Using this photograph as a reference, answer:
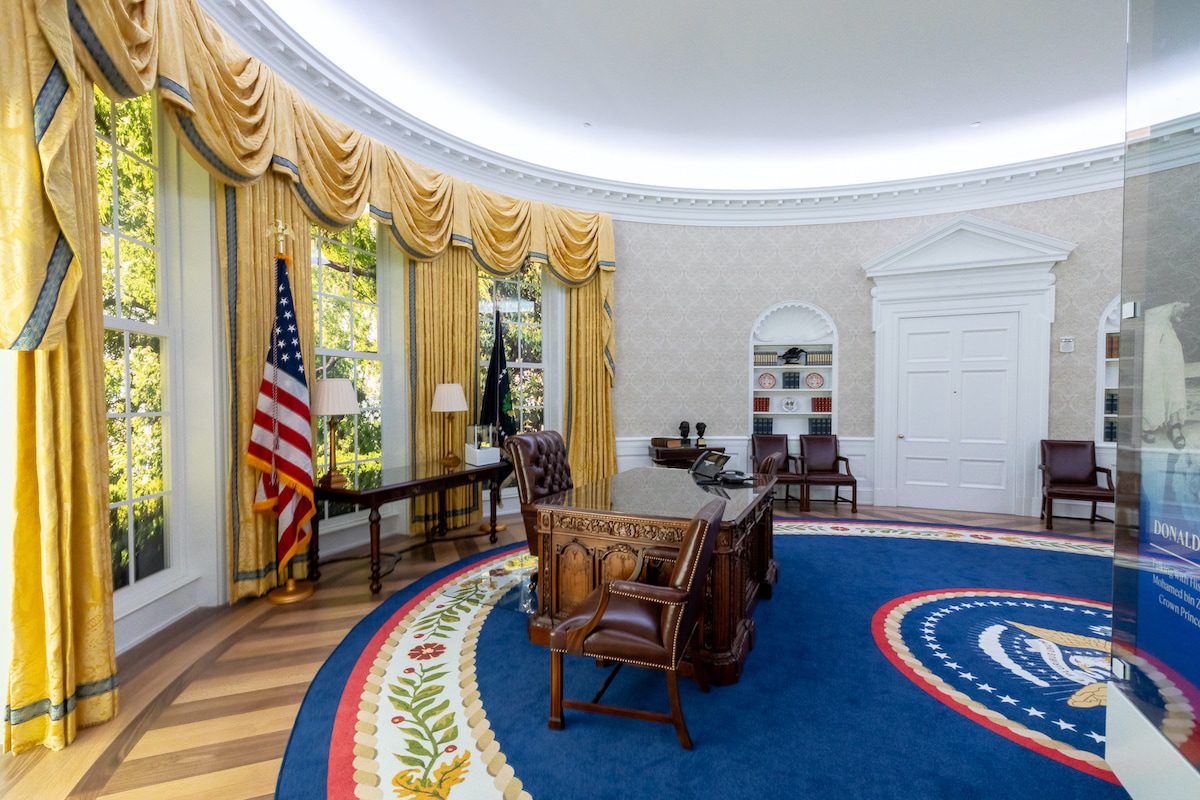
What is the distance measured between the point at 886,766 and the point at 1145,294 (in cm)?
186

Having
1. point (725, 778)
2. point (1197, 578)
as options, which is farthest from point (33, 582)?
point (1197, 578)

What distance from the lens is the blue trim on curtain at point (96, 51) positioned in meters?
2.12

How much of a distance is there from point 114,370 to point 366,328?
84.3 inches

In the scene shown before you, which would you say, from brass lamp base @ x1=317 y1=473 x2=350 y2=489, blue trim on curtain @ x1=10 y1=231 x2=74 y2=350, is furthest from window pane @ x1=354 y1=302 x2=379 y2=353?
blue trim on curtain @ x1=10 y1=231 x2=74 y2=350

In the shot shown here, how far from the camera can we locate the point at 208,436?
3492mm

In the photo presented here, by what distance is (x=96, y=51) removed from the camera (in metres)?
2.22

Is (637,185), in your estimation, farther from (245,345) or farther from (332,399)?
(245,345)

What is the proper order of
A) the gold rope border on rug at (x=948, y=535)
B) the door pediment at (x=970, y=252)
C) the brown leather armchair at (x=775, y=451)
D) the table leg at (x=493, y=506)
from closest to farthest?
the gold rope border on rug at (x=948, y=535)
the table leg at (x=493, y=506)
the door pediment at (x=970, y=252)
the brown leather armchair at (x=775, y=451)

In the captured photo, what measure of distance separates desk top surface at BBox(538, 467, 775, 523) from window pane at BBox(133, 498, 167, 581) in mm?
2362

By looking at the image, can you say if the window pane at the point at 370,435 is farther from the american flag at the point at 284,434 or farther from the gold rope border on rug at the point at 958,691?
the gold rope border on rug at the point at 958,691

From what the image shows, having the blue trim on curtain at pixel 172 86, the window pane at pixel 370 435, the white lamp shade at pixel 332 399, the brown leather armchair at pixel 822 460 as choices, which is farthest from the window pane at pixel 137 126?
the brown leather armchair at pixel 822 460

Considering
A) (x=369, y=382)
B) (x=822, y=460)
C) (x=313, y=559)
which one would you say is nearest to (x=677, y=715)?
(x=313, y=559)

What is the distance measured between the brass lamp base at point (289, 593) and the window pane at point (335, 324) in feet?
6.47

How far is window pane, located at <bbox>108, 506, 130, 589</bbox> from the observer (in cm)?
302
